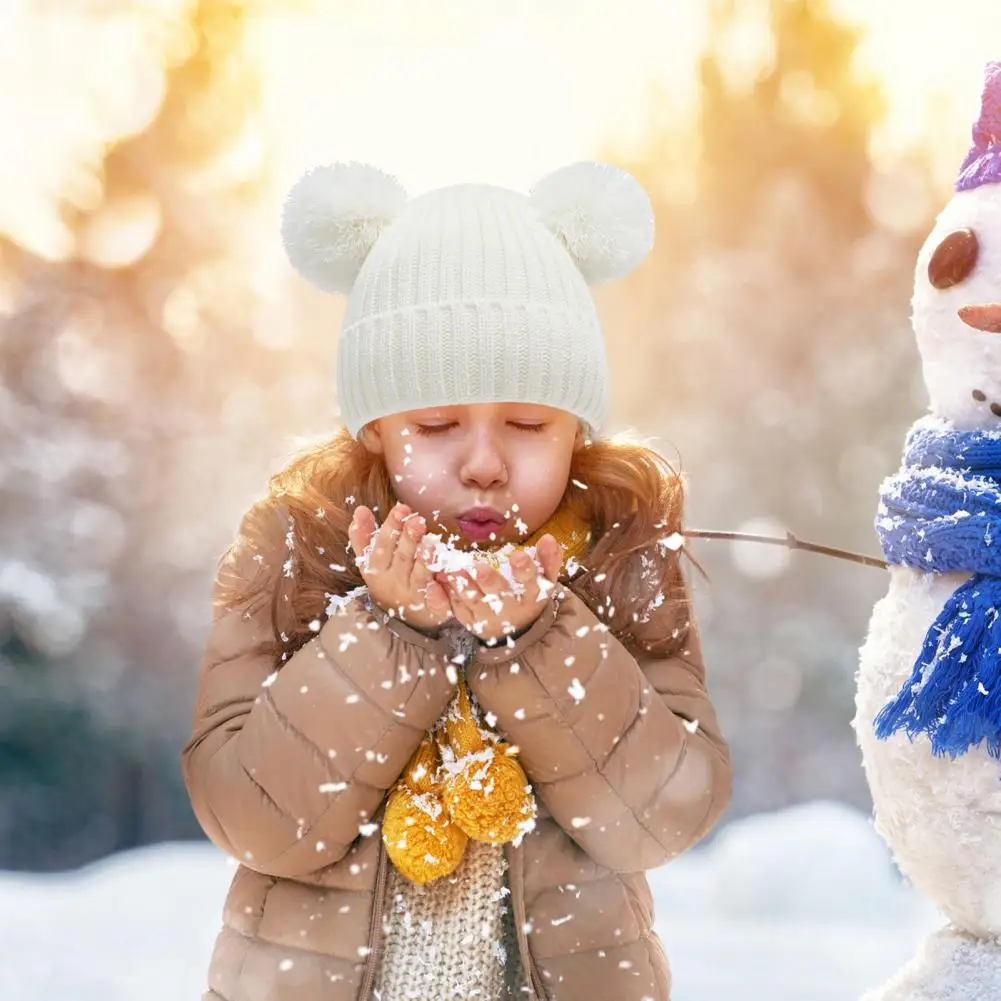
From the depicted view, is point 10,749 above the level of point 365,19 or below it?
below

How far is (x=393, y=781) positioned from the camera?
919 mm

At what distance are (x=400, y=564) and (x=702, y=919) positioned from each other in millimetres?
1165

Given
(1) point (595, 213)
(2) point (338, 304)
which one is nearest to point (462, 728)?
(1) point (595, 213)

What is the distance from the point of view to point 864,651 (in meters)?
1.04

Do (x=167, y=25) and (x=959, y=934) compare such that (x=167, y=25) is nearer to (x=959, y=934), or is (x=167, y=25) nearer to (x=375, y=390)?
(x=375, y=390)

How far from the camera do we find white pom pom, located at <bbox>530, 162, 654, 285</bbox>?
108 centimetres

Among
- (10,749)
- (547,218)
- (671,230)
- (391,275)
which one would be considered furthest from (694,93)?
(10,749)

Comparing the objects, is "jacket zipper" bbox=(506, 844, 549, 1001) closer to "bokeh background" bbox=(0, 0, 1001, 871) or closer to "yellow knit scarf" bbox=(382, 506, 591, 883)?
"yellow knit scarf" bbox=(382, 506, 591, 883)

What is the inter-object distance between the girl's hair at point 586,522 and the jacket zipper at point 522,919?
0.21 metres

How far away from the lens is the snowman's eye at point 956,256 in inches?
37.6

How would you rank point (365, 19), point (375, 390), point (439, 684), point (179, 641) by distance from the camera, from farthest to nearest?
point (179, 641) < point (365, 19) < point (375, 390) < point (439, 684)

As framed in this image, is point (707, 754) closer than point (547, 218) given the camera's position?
Yes

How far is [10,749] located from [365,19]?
1284 millimetres

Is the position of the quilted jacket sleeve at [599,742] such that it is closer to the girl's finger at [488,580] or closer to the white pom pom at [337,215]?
the girl's finger at [488,580]
